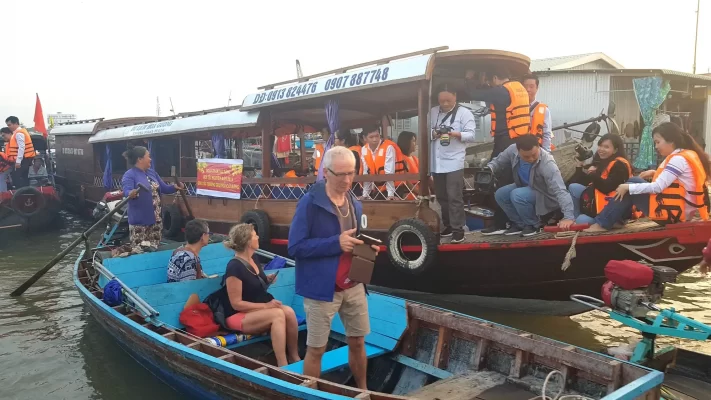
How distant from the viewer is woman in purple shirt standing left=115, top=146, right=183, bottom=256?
6.48 meters

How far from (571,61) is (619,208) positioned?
51.8 feet

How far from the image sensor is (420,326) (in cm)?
443

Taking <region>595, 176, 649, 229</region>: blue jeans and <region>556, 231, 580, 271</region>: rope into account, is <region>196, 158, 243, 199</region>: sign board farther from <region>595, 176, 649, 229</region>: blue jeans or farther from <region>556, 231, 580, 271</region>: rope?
<region>595, 176, 649, 229</region>: blue jeans

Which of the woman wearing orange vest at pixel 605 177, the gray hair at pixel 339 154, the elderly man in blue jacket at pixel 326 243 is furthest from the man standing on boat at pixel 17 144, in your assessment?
the woman wearing orange vest at pixel 605 177

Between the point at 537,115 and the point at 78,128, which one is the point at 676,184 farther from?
the point at 78,128

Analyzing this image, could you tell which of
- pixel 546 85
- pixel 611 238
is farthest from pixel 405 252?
pixel 546 85

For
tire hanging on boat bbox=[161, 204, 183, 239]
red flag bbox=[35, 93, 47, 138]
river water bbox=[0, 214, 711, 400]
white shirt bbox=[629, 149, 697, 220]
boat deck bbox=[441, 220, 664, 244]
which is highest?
red flag bbox=[35, 93, 47, 138]

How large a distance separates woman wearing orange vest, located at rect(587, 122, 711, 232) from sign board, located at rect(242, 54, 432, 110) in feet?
7.99

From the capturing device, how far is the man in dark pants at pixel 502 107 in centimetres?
609

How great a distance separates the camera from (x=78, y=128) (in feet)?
46.9

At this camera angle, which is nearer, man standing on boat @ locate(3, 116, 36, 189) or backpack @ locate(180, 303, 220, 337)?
backpack @ locate(180, 303, 220, 337)

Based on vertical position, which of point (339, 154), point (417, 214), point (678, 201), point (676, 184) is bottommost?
point (417, 214)

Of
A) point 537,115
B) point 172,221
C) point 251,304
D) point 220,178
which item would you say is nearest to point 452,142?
point 537,115

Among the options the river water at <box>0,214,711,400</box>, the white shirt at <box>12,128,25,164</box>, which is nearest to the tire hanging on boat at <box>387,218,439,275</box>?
the river water at <box>0,214,711,400</box>
